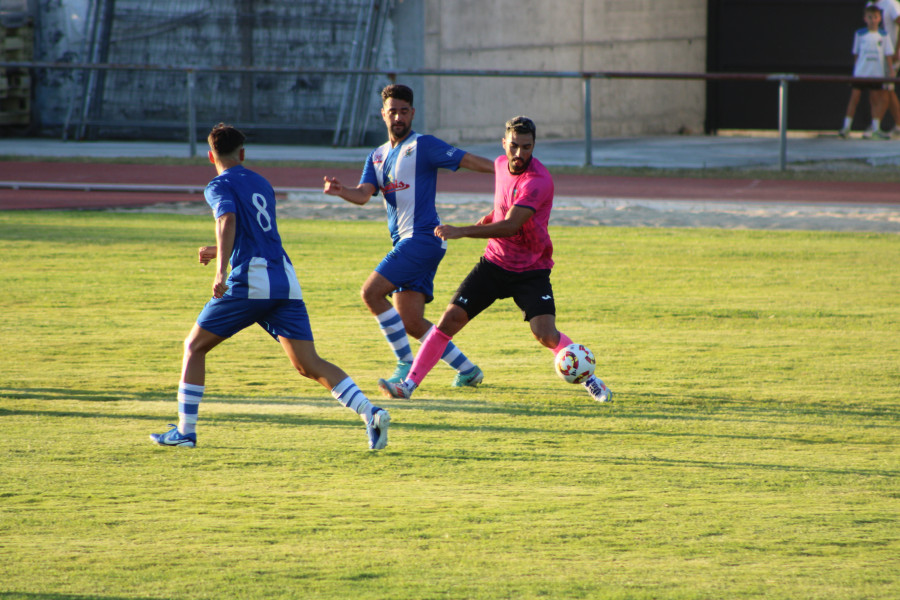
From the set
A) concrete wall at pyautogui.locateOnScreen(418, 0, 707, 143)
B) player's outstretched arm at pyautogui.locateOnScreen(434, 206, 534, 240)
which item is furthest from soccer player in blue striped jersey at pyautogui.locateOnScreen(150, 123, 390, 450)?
concrete wall at pyautogui.locateOnScreen(418, 0, 707, 143)

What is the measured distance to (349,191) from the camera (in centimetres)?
676

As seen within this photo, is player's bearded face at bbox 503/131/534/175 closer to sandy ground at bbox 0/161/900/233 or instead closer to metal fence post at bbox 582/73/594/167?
sandy ground at bbox 0/161/900/233

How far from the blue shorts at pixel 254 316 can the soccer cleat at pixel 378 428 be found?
20.0 inches

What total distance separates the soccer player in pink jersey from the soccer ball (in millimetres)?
102

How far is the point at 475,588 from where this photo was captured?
4047 mm

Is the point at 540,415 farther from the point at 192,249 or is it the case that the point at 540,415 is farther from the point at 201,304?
the point at 192,249

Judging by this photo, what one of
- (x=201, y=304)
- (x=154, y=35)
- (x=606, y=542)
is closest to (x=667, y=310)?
(x=201, y=304)

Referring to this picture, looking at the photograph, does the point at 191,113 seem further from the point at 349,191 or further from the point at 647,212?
the point at 349,191

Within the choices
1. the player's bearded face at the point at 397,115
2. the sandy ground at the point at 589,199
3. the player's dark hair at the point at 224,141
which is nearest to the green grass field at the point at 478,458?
the player's dark hair at the point at 224,141

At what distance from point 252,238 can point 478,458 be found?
1523mm

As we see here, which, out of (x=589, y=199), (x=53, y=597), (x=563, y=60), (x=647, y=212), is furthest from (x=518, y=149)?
(x=563, y=60)

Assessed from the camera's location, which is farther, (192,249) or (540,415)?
(192,249)

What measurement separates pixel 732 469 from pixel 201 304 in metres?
5.54

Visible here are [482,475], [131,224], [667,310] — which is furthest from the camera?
[131,224]
